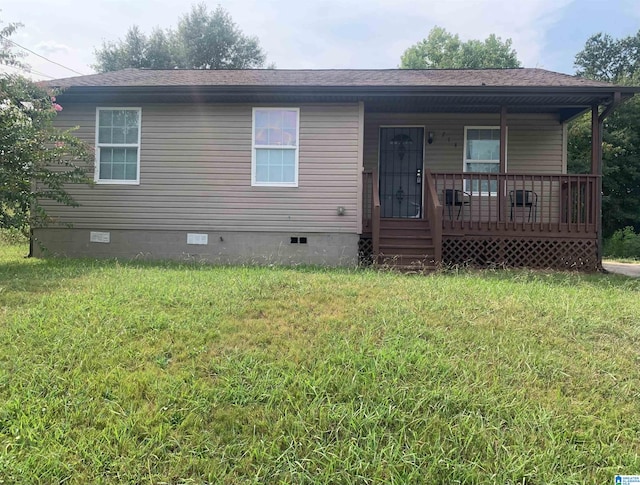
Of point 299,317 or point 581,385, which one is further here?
point 299,317

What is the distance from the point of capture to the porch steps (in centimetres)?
652

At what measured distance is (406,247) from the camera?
268 inches

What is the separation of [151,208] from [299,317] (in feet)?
17.3

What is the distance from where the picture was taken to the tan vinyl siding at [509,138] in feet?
27.5

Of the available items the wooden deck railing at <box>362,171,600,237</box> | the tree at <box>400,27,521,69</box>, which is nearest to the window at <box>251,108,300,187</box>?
the wooden deck railing at <box>362,171,600,237</box>

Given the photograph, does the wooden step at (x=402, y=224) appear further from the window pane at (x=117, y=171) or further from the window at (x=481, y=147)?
the window pane at (x=117, y=171)

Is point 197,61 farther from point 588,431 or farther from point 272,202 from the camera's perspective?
point 588,431

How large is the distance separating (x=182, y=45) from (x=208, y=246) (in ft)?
74.9

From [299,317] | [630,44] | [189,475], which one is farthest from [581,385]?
[630,44]

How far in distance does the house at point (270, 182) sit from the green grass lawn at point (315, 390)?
3.35m

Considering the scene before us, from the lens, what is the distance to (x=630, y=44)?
944 inches

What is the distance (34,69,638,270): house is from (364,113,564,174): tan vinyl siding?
58 centimetres

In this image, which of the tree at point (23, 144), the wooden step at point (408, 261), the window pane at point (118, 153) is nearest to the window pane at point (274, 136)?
the window pane at point (118, 153)

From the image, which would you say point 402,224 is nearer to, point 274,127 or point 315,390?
point 274,127
